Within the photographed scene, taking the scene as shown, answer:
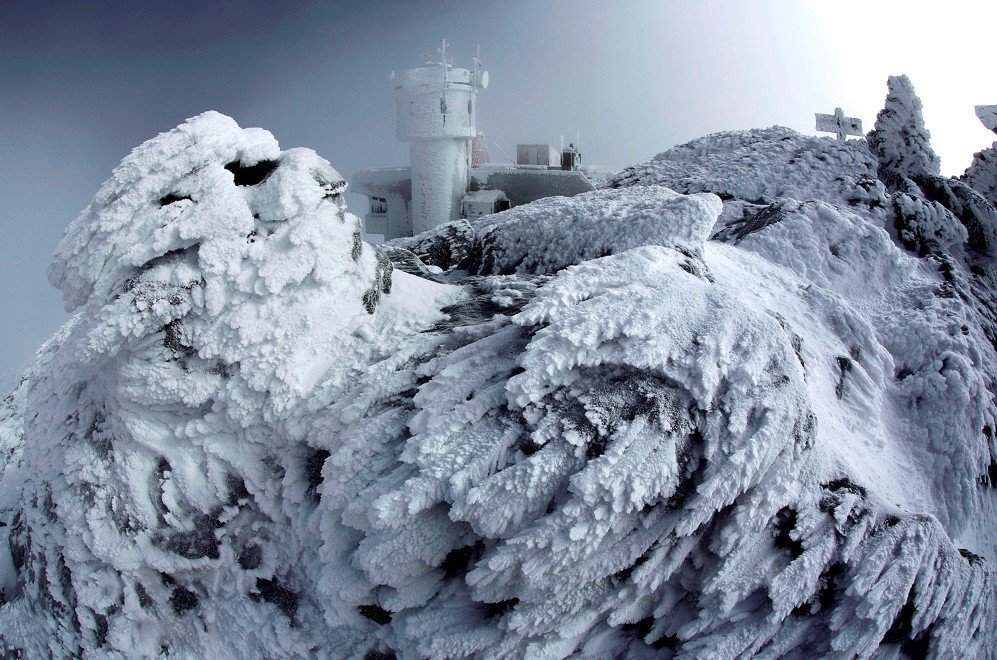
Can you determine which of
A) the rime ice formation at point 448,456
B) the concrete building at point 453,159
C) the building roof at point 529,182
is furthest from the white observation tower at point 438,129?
the rime ice formation at point 448,456

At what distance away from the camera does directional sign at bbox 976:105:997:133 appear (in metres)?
1.34

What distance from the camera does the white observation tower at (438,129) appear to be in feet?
11.5

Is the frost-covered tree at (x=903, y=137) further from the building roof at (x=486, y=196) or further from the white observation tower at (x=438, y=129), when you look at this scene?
the white observation tower at (x=438, y=129)

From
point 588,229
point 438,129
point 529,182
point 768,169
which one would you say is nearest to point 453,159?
point 438,129

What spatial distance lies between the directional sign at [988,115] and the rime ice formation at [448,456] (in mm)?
783

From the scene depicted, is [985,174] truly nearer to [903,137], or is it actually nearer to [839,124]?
[903,137]

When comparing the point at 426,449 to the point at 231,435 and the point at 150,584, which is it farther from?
the point at 150,584

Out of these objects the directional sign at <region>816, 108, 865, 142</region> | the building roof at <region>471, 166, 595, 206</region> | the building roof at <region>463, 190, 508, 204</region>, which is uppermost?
the directional sign at <region>816, 108, 865, 142</region>

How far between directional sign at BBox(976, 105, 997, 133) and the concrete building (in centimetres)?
203

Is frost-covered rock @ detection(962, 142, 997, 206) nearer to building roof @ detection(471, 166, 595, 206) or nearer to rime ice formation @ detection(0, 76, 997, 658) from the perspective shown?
rime ice formation @ detection(0, 76, 997, 658)

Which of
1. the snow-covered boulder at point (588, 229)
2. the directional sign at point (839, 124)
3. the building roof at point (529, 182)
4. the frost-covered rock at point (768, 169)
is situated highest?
the directional sign at point (839, 124)

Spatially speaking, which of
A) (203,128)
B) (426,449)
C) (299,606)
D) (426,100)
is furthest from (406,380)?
(426,100)

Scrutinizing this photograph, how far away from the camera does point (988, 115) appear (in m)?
1.34

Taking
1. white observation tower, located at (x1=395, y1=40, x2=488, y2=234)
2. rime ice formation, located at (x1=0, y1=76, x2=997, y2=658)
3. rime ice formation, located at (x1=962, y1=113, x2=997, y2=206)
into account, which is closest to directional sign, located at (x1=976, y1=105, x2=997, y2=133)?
rime ice formation, located at (x1=962, y1=113, x2=997, y2=206)
